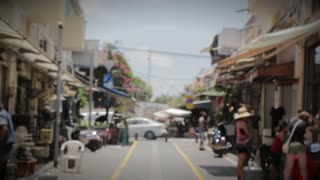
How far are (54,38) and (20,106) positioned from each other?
8.45m

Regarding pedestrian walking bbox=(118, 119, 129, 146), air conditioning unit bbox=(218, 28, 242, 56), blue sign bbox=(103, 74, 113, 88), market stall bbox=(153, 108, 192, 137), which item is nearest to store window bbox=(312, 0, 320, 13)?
pedestrian walking bbox=(118, 119, 129, 146)

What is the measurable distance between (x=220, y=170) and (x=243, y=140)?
4617 millimetres

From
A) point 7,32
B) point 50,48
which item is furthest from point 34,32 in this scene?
point 7,32

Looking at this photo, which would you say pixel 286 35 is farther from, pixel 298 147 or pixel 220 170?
pixel 220 170

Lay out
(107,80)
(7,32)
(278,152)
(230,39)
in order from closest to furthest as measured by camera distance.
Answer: (7,32) → (278,152) → (230,39) → (107,80)

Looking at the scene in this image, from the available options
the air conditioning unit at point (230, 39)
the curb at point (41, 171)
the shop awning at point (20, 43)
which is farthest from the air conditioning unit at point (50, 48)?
the air conditioning unit at point (230, 39)

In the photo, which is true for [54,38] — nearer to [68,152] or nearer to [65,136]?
[65,136]

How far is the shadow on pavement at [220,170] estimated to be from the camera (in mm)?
15898

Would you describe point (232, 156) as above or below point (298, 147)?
below

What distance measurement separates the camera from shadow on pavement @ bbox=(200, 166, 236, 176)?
1590 centimetres

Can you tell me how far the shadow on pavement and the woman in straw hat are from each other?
10.9ft

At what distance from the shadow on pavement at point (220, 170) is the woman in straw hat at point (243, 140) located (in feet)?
10.9

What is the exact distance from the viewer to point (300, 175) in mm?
11117

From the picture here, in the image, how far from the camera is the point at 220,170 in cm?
1700
